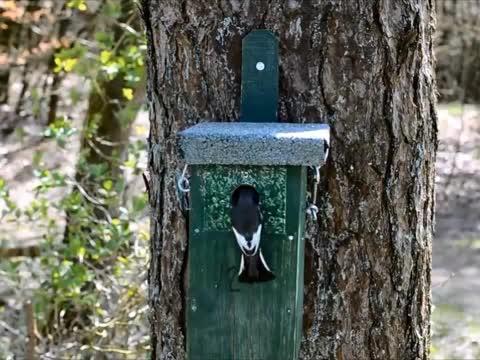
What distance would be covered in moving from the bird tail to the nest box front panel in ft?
0.09

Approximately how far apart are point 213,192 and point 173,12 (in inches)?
19.7

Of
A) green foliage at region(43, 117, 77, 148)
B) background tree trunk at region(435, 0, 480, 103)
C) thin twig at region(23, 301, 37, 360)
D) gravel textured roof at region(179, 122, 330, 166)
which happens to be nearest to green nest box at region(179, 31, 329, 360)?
gravel textured roof at region(179, 122, 330, 166)

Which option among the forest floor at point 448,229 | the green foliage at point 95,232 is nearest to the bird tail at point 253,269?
the green foliage at point 95,232

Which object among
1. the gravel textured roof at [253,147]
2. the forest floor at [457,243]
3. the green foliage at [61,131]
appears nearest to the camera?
the gravel textured roof at [253,147]

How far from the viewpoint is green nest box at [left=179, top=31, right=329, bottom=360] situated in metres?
1.80

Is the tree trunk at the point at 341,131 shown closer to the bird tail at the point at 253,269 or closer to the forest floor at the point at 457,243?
the bird tail at the point at 253,269

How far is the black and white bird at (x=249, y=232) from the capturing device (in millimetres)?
1808

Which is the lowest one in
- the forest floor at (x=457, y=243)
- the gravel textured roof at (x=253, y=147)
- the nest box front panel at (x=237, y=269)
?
the forest floor at (x=457, y=243)

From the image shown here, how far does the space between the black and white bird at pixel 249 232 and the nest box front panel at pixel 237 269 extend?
19 mm

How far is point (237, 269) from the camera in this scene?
→ 187cm

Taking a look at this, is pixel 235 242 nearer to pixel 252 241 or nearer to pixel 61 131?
pixel 252 241

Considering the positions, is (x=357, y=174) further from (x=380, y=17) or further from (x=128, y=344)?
(x=128, y=344)

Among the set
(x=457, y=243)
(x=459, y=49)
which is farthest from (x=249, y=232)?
(x=459, y=49)

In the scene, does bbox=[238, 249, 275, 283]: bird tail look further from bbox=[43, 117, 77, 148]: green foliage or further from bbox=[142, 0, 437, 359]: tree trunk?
bbox=[43, 117, 77, 148]: green foliage
